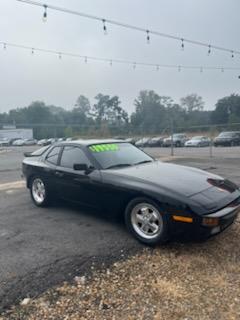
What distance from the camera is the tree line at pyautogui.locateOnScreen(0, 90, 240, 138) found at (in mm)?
57697

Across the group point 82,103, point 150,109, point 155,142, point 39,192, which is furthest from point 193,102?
point 39,192

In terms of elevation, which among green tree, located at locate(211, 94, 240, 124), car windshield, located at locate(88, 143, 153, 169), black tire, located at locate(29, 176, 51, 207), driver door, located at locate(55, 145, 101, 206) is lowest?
black tire, located at locate(29, 176, 51, 207)

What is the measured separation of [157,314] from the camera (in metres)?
2.46

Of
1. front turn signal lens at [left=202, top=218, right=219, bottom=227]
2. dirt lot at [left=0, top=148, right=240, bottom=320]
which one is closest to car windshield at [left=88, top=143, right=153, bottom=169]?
dirt lot at [left=0, top=148, right=240, bottom=320]

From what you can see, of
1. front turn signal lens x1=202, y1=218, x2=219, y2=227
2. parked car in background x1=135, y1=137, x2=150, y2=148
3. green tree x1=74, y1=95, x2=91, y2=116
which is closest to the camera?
front turn signal lens x1=202, y1=218, x2=219, y2=227

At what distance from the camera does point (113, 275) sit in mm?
3100

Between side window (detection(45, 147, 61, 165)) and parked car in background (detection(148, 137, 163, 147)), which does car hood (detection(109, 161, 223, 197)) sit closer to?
side window (detection(45, 147, 61, 165))

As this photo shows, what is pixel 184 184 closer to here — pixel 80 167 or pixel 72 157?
pixel 80 167

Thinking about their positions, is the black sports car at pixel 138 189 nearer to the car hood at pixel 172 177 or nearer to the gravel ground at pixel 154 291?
the car hood at pixel 172 177

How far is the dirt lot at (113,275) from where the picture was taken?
2.53 meters

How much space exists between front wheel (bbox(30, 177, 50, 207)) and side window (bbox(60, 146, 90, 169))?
66cm

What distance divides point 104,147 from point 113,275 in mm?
2367

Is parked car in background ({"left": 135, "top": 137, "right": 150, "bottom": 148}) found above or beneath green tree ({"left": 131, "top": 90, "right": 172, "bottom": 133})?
beneath

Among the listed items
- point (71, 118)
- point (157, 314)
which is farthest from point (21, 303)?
point (71, 118)
